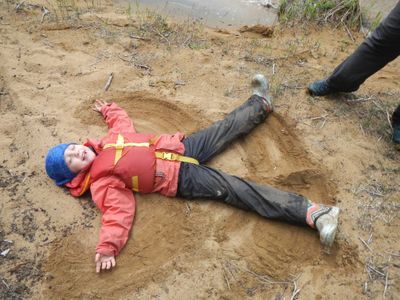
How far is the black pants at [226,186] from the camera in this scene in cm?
318

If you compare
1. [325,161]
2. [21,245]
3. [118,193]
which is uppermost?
[325,161]

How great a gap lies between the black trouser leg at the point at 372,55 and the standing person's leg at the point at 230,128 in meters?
0.77

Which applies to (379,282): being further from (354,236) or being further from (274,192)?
(274,192)

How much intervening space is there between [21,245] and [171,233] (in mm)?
1141

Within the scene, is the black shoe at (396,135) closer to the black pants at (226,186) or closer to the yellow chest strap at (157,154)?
the black pants at (226,186)

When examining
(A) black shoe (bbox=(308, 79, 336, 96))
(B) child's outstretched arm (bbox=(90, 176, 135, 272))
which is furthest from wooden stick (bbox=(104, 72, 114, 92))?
(A) black shoe (bbox=(308, 79, 336, 96))

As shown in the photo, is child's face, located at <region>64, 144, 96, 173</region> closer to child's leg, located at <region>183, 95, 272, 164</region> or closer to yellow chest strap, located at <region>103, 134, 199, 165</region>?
yellow chest strap, located at <region>103, 134, 199, 165</region>

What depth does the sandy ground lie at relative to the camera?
9.47 ft

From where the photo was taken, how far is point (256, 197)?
3.24 meters

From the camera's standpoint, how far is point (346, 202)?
11.0 ft

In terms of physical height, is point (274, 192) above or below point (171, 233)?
above

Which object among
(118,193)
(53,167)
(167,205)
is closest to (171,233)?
(167,205)

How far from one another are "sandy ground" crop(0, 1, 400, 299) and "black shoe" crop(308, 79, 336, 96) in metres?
0.09

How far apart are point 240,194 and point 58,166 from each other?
1520mm
